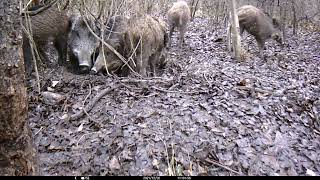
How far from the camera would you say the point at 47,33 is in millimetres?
6379

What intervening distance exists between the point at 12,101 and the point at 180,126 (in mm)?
2051

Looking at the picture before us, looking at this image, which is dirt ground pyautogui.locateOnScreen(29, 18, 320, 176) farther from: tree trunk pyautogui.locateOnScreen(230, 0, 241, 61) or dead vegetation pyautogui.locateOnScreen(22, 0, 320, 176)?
tree trunk pyautogui.locateOnScreen(230, 0, 241, 61)

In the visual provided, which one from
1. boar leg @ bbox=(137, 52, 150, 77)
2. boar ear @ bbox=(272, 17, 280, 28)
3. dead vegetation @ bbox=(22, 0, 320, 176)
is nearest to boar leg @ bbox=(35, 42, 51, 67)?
dead vegetation @ bbox=(22, 0, 320, 176)

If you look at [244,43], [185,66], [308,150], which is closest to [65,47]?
[185,66]

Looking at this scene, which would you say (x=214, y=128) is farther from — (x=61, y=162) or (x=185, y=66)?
(x=185, y=66)

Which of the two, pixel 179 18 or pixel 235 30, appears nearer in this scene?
pixel 235 30

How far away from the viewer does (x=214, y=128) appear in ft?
14.5

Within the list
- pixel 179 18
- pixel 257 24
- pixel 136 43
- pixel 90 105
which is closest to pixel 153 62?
pixel 136 43

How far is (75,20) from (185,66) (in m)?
2.65

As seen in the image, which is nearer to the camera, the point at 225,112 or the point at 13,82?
the point at 13,82

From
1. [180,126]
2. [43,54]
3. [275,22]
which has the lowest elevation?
[180,126]

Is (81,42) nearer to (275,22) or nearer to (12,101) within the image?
(12,101)

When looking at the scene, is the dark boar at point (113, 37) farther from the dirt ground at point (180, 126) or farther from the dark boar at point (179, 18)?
the dark boar at point (179, 18)

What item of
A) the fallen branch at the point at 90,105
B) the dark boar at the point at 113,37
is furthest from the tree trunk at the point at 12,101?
the dark boar at the point at 113,37
